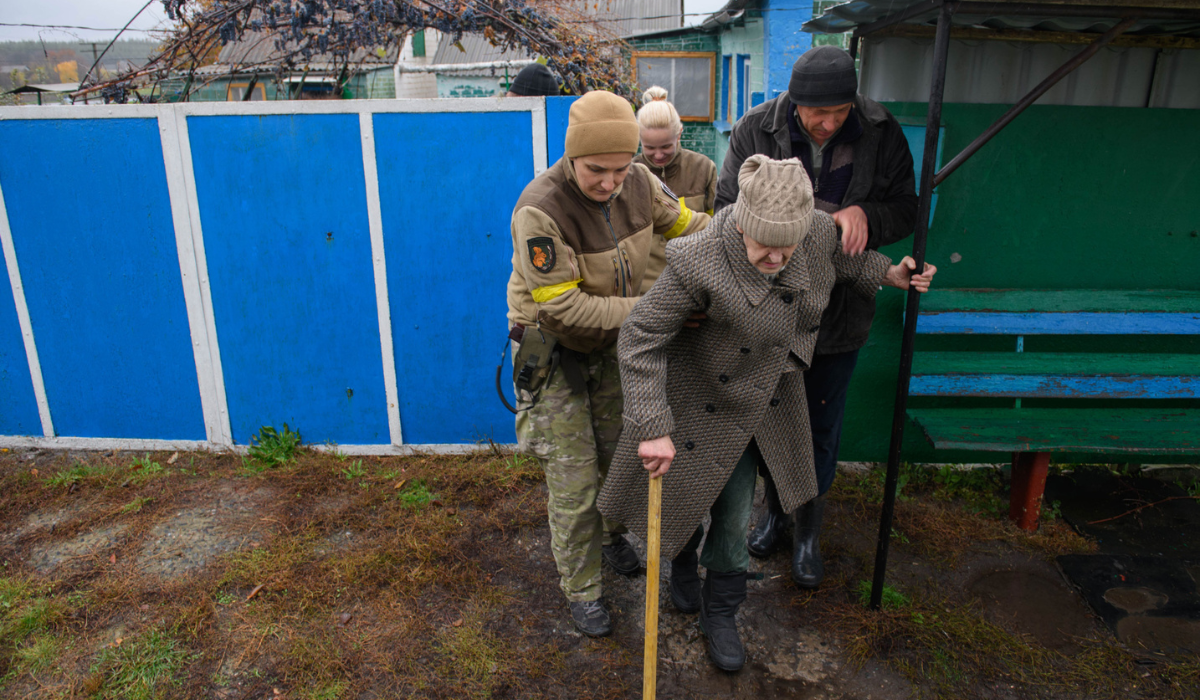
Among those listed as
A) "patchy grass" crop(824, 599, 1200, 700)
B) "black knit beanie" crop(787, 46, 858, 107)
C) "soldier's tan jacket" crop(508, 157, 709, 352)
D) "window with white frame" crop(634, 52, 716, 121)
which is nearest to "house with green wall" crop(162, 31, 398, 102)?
"soldier's tan jacket" crop(508, 157, 709, 352)

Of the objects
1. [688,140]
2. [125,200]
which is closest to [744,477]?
[125,200]

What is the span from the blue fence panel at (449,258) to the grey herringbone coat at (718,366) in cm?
179

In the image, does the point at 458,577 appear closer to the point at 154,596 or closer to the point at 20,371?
the point at 154,596

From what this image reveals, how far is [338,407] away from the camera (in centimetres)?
426

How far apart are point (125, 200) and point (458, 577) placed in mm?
2693

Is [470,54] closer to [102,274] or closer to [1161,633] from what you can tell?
[102,274]

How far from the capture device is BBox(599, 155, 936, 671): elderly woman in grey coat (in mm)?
2141

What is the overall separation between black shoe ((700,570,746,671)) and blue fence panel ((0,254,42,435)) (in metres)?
4.05

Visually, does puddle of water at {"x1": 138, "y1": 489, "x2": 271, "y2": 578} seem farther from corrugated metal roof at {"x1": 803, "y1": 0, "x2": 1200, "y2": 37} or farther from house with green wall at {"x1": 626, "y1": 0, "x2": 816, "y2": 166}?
house with green wall at {"x1": 626, "y1": 0, "x2": 816, "y2": 166}

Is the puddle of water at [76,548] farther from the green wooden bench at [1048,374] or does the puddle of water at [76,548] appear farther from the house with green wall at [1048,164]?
the green wooden bench at [1048,374]

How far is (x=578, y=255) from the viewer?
8.14 feet

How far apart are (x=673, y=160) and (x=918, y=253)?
4.93ft

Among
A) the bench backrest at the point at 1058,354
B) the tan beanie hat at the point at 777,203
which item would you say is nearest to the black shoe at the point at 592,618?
the tan beanie hat at the point at 777,203

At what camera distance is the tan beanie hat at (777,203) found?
1998mm
